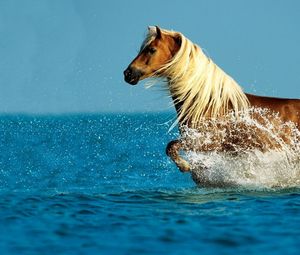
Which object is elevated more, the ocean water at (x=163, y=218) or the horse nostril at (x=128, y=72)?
the horse nostril at (x=128, y=72)

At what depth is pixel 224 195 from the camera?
37.1 ft

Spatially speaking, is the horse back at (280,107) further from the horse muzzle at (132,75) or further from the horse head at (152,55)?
the horse muzzle at (132,75)

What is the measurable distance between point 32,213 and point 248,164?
334 centimetres

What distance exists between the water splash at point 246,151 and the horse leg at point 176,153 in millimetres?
147

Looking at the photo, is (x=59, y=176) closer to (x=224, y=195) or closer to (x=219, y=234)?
(x=224, y=195)

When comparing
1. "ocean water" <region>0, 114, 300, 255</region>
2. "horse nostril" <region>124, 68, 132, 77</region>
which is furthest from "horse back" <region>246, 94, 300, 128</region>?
"horse nostril" <region>124, 68, 132, 77</region>

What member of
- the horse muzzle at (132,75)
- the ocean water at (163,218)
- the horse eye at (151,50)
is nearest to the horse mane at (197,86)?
the horse eye at (151,50)

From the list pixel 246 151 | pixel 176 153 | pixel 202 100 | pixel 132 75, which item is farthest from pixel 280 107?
pixel 132 75

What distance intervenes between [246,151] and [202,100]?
0.99 m

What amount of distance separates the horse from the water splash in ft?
0.05

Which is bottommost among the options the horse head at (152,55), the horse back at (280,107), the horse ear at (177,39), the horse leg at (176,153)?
the horse leg at (176,153)

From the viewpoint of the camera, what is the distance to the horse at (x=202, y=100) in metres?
11.4

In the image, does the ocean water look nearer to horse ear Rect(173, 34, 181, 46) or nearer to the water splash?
the water splash

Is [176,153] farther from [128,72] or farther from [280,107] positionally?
[280,107]
